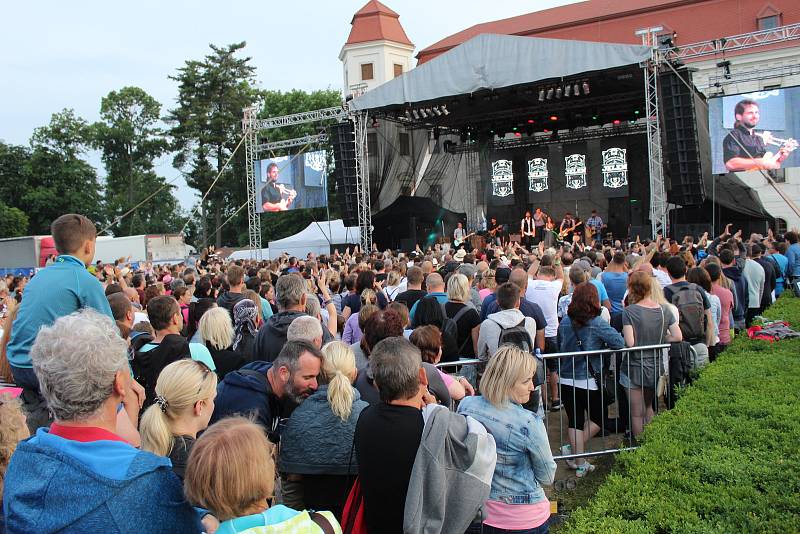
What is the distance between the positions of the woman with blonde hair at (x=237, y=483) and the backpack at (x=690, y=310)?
514 cm

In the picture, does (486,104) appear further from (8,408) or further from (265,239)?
(265,239)

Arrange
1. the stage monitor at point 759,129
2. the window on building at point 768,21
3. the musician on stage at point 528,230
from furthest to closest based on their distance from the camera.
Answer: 1. the window on building at point 768,21
2. the musician on stage at point 528,230
3. the stage monitor at point 759,129

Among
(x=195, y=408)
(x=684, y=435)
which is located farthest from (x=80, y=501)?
(x=684, y=435)

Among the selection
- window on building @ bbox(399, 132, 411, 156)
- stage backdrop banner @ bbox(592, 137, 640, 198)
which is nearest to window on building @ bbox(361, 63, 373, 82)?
window on building @ bbox(399, 132, 411, 156)

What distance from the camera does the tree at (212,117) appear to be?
47.1 m

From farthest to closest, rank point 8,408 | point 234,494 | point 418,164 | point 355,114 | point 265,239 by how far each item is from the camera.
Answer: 1. point 265,239
2. point 418,164
3. point 355,114
4. point 8,408
5. point 234,494

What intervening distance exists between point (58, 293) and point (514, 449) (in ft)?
7.48

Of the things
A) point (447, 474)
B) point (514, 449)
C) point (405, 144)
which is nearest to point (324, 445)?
point (447, 474)

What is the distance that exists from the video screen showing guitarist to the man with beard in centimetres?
1729

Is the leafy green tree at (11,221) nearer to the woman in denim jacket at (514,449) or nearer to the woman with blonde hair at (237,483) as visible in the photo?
the woman in denim jacket at (514,449)

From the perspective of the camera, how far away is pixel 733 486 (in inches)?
132

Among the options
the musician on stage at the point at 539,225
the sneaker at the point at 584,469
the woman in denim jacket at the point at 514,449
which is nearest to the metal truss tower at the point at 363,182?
the musician on stage at the point at 539,225

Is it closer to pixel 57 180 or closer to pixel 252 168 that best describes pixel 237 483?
pixel 252 168

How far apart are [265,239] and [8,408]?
47.4m
